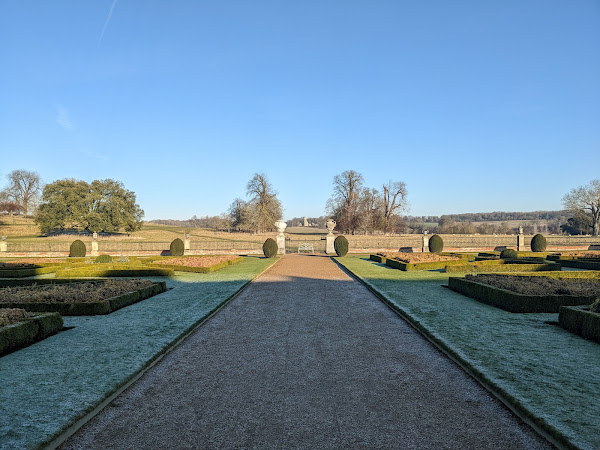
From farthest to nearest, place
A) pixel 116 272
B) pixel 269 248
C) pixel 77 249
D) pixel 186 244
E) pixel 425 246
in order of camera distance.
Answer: pixel 425 246 < pixel 186 244 < pixel 77 249 < pixel 269 248 < pixel 116 272

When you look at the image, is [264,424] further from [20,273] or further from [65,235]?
[65,235]

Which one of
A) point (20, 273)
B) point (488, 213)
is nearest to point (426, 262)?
point (20, 273)

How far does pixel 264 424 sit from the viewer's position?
4078 mm

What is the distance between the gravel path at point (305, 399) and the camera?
381cm

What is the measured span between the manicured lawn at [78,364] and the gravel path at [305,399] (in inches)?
12.5

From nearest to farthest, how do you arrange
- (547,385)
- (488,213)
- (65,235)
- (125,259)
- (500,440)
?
(500,440)
(547,385)
(125,259)
(65,235)
(488,213)

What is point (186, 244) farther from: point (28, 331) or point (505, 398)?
point (505, 398)

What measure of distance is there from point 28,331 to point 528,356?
27.3ft

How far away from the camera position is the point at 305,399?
4715 millimetres

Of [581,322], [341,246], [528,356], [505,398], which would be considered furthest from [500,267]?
[341,246]

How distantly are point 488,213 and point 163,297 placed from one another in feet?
440

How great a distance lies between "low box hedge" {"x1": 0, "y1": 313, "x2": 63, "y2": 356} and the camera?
21.1 ft

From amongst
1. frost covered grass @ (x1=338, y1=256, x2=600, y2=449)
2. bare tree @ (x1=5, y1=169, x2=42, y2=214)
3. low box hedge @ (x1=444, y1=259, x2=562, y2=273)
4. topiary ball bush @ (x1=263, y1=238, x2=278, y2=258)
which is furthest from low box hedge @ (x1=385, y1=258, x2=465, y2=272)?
bare tree @ (x1=5, y1=169, x2=42, y2=214)

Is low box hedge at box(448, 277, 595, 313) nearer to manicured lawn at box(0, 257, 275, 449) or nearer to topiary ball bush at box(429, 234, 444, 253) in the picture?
manicured lawn at box(0, 257, 275, 449)
